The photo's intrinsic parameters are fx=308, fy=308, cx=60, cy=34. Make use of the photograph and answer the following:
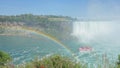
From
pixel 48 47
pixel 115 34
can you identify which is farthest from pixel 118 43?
pixel 48 47

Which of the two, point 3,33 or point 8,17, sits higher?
point 8,17

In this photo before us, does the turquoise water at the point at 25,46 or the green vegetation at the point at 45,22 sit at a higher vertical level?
the green vegetation at the point at 45,22

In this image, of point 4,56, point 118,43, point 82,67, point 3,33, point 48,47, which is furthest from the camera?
point 3,33

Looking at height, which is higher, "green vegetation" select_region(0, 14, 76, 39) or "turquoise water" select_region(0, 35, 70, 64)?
"green vegetation" select_region(0, 14, 76, 39)

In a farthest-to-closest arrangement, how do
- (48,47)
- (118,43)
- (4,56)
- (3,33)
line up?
1. (3,33)
2. (118,43)
3. (48,47)
4. (4,56)

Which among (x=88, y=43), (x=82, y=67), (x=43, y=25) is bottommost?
(x=88, y=43)

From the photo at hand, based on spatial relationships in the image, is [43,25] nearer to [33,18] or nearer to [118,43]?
[33,18]

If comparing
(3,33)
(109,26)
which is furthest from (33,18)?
(109,26)

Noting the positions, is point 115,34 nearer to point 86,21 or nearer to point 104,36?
point 104,36

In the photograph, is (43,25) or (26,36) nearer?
(43,25)
